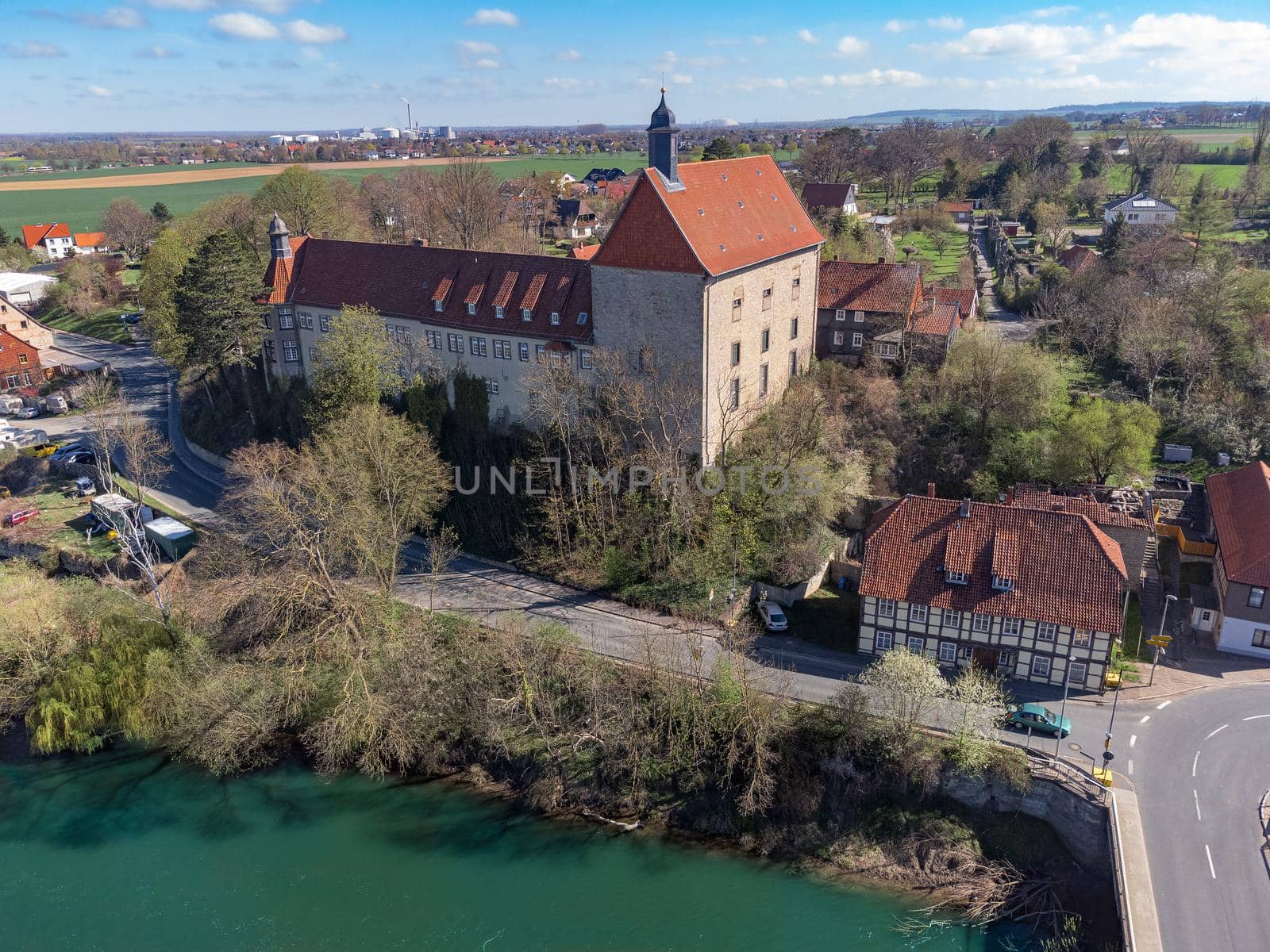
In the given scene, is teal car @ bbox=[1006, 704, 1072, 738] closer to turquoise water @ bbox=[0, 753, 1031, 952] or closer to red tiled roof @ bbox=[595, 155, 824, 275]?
turquoise water @ bbox=[0, 753, 1031, 952]

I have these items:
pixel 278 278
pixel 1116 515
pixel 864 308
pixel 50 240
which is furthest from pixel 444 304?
pixel 50 240

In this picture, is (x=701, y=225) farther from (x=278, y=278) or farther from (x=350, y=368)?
(x=278, y=278)

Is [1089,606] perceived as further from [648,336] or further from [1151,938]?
[648,336]

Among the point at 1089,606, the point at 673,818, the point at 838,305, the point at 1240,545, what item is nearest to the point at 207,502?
the point at 673,818

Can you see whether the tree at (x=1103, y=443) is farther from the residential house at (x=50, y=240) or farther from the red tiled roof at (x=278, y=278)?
the residential house at (x=50, y=240)

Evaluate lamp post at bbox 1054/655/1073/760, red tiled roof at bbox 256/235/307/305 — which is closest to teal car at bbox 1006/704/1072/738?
lamp post at bbox 1054/655/1073/760

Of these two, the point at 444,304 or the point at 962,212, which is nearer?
the point at 444,304

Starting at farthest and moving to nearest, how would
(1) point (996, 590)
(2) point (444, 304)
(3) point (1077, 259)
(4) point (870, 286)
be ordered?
1. (3) point (1077, 259)
2. (4) point (870, 286)
3. (2) point (444, 304)
4. (1) point (996, 590)

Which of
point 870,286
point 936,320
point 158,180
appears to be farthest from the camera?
point 158,180
